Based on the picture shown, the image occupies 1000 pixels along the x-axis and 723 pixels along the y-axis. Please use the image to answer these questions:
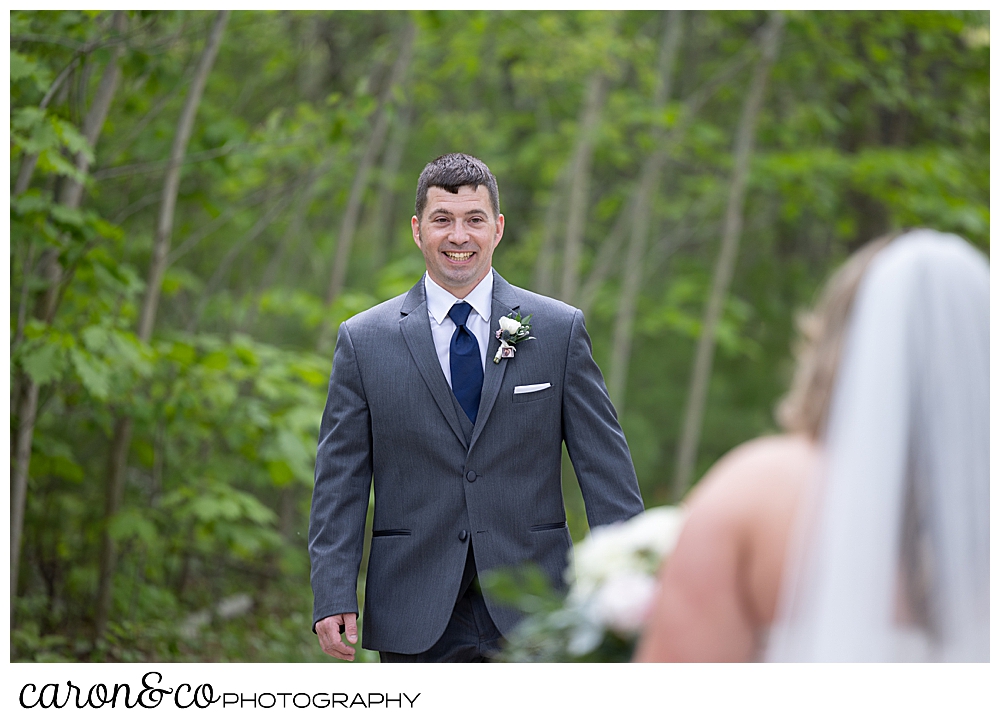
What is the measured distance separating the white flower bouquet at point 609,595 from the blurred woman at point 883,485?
0.10 metres

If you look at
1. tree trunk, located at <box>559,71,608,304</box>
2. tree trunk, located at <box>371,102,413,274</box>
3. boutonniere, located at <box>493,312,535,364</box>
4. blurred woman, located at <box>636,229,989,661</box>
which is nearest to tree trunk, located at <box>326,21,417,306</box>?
tree trunk, located at <box>559,71,608,304</box>

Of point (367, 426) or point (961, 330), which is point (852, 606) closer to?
point (961, 330)

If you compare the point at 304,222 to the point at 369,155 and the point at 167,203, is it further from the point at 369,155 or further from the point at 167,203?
the point at 167,203

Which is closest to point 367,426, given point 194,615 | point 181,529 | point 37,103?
point 37,103

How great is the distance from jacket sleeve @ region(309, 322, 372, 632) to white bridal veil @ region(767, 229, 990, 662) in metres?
1.21

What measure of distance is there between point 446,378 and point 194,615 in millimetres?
3760

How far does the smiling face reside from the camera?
7.69 feet

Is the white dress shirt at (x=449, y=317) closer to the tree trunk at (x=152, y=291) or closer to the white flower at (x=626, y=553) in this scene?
the white flower at (x=626, y=553)

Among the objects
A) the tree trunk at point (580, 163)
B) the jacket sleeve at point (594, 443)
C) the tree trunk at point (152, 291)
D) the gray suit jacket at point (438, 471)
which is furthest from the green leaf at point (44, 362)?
the tree trunk at point (580, 163)

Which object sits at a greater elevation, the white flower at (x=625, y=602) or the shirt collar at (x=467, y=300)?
the shirt collar at (x=467, y=300)

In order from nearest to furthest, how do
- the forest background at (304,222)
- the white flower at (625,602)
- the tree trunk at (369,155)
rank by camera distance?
the white flower at (625,602), the forest background at (304,222), the tree trunk at (369,155)

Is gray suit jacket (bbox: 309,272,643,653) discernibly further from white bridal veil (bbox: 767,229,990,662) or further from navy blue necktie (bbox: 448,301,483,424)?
white bridal veil (bbox: 767,229,990,662)

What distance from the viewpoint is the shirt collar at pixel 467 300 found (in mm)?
2428

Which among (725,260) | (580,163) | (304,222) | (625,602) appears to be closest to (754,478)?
(625,602)
